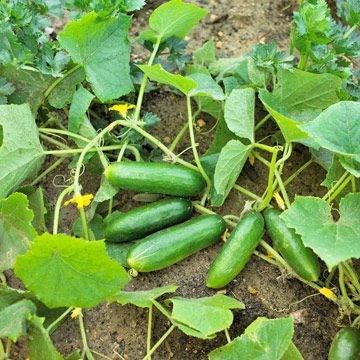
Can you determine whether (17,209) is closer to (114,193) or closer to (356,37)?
(114,193)

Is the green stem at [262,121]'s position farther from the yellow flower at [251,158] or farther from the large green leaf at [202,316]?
the large green leaf at [202,316]

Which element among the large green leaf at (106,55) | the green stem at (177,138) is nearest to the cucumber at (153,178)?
the green stem at (177,138)

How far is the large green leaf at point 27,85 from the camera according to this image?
8.79 ft

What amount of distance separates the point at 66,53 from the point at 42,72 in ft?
0.43

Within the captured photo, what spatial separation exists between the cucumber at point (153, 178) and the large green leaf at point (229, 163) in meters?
0.14

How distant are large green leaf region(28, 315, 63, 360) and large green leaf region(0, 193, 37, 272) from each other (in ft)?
0.92

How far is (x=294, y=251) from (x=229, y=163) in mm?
385

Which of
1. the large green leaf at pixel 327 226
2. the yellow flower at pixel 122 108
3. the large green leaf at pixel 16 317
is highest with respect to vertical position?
the yellow flower at pixel 122 108

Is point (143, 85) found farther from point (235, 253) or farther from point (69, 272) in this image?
point (69, 272)

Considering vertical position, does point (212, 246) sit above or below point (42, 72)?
below

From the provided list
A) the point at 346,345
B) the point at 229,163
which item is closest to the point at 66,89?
the point at 229,163

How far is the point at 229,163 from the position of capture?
96.8 inches

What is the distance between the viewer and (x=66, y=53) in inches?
104

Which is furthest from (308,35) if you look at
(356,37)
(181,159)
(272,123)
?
(181,159)
